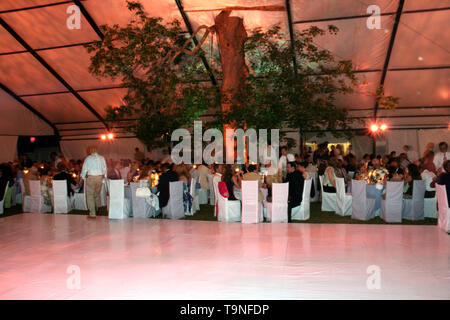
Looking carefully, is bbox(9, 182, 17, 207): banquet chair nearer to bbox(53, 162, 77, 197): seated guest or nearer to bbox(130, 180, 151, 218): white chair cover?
bbox(53, 162, 77, 197): seated guest

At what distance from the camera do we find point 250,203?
7082mm

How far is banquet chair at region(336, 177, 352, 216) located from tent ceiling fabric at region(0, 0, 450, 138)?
16.3ft

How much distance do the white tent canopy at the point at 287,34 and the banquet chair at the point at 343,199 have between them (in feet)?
12.1

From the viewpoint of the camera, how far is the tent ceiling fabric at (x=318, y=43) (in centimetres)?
1049

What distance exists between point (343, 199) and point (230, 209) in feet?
7.23

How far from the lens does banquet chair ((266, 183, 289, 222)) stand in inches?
277

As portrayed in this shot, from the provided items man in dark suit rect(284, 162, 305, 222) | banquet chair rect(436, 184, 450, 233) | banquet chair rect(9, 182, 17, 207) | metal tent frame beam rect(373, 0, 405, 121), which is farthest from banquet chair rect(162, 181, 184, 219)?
metal tent frame beam rect(373, 0, 405, 121)

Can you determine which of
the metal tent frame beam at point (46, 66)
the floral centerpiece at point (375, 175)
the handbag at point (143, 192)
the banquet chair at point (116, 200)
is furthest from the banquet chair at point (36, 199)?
the floral centerpiece at point (375, 175)

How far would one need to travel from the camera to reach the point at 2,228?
695 centimetres

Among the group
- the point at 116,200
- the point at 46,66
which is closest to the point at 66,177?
the point at 116,200

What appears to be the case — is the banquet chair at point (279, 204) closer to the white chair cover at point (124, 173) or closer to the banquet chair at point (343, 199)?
the banquet chair at point (343, 199)

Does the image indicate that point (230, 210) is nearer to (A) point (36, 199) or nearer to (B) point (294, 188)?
(B) point (294, 188)
